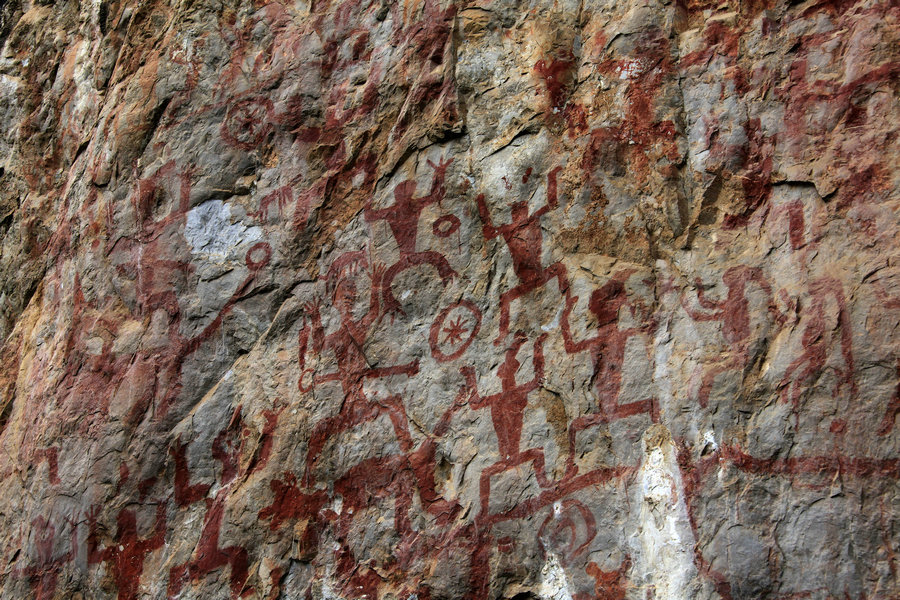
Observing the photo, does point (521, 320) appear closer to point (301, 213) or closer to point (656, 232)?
point (656, 232)

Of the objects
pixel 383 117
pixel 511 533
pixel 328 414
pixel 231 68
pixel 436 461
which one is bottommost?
pixel 511 533

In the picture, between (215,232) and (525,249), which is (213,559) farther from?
(525,249)

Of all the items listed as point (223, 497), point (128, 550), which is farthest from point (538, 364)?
point (128, 550)

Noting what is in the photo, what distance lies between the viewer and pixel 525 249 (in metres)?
4.29

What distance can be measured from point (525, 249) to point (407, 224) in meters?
0.74

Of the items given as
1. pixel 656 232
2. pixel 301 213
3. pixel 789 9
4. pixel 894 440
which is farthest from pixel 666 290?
pixel 301 213

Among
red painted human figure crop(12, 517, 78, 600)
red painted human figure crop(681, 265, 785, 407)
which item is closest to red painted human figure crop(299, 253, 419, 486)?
red painted human figure crop(681, 265, 785, 407)

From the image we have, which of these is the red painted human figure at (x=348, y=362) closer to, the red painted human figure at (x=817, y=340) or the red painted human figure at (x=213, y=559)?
the red painted human figure at (x=213, y=559)

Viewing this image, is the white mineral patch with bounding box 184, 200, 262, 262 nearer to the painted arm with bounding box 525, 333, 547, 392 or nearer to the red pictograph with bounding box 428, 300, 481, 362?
the red pictograph with bounding box 428, 300, 481, 362

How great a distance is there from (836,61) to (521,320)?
185 centimetres

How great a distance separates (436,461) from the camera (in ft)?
13.6

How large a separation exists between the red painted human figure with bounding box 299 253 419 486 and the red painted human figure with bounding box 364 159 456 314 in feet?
0.29

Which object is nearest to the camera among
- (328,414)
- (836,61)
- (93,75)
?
(836,61)

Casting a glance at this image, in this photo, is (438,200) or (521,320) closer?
(521,320)
